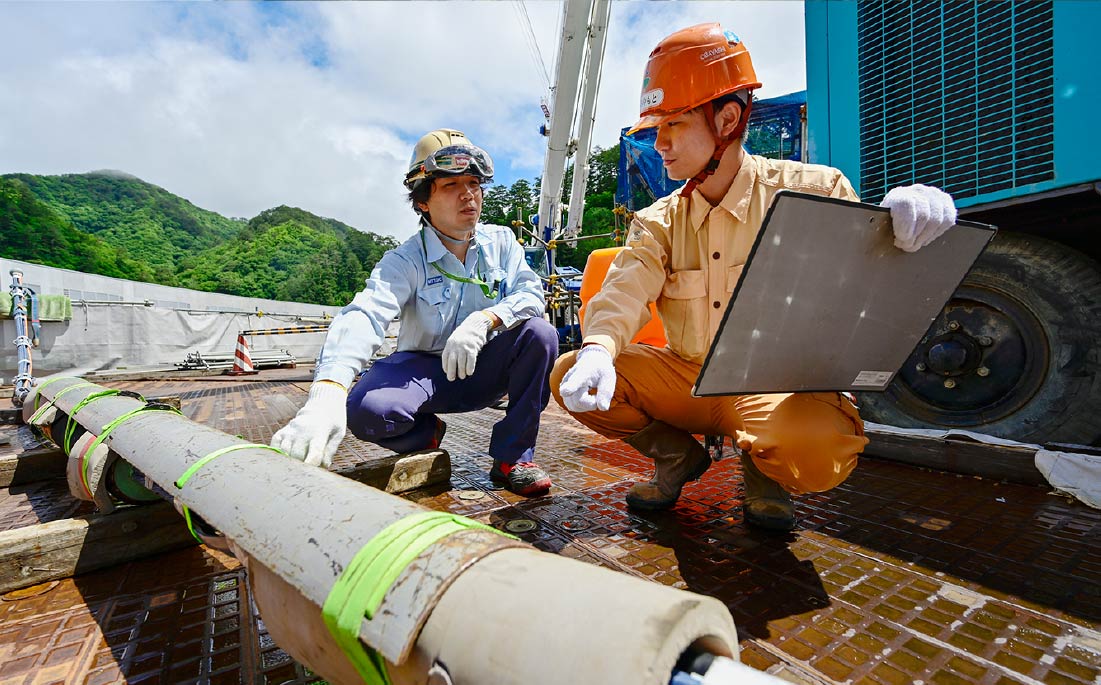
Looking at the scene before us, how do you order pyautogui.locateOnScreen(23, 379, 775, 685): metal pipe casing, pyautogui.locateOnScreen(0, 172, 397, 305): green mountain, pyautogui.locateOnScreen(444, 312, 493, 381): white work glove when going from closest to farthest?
1. pyautogui.locateOnScreen(23, 379, 775, 685): metal pipe casing
2. pyautogui.locateOnScreen(444, 312, 493, 381): white work glove
3. pyautogui.locateOnScreen(0, 172, 397, 305): green mountain

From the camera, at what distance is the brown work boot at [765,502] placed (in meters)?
1.75

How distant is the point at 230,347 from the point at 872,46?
14563 millimetres

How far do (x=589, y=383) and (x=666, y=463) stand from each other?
0.65 m

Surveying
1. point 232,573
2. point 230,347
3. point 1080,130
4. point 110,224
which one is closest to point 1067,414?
point 1080,130

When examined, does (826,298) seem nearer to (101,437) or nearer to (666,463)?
(666,463)

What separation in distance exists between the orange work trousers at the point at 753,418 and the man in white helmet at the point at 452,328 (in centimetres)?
38

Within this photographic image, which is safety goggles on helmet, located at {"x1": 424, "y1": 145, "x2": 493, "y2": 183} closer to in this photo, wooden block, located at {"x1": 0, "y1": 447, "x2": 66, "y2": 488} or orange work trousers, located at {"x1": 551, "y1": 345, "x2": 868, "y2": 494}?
orange work trousers, located at {"x1": 551, "y1": 345, "x2": 868, "y2": 494}

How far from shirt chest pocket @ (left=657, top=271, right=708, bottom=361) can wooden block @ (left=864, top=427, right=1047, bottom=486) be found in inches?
50.7

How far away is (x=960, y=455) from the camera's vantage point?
2312 millimetres

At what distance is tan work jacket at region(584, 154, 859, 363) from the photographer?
1837 millimetres

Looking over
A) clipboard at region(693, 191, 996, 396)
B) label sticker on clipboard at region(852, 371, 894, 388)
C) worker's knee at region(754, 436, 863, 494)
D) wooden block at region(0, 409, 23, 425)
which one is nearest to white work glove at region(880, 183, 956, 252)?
clipboard at region(693, 191, 996, 396)

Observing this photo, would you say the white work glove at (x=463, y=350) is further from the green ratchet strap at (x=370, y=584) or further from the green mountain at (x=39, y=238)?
the green mountain at (x=39, y=238)

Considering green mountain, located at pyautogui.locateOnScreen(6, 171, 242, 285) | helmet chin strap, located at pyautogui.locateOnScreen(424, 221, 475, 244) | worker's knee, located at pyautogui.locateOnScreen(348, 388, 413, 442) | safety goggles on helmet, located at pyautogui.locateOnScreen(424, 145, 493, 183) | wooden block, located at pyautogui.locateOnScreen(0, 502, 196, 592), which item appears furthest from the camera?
green mountain, located at pyautogui.locateOnScreen(6, 171, 242, 285)

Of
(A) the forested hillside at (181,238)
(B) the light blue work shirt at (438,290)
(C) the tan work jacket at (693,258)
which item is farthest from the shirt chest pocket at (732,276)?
(A) the forested hillside at (181,238)
